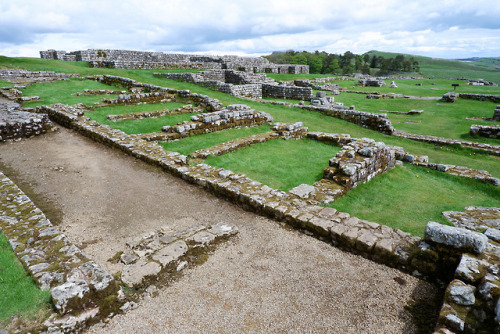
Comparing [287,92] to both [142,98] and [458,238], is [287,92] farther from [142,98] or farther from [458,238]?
[458,238]

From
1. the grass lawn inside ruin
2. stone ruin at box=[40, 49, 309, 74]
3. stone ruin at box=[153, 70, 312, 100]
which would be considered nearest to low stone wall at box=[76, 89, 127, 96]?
stone ruin at box=[153, 70, 312, 100]

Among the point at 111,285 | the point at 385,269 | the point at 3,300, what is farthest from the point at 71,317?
the point at 385,269

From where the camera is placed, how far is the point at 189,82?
2688 centimetres

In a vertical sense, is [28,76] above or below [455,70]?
below

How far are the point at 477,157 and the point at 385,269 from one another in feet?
39.6

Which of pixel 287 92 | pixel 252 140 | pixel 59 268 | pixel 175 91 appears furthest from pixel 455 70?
pixel 59 268

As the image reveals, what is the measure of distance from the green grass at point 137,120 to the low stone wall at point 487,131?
16.5 meters

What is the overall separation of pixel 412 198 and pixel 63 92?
2153 centimetres

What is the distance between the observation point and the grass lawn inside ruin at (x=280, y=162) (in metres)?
8.65

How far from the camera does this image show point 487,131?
643 inches

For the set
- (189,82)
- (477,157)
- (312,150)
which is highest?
(189,82)

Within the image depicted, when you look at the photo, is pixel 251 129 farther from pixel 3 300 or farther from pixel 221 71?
pixel 221 71

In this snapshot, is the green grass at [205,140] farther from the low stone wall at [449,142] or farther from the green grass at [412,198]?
the low stone wall at [449,142]

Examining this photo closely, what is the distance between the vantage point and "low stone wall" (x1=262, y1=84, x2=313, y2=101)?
25828mm
